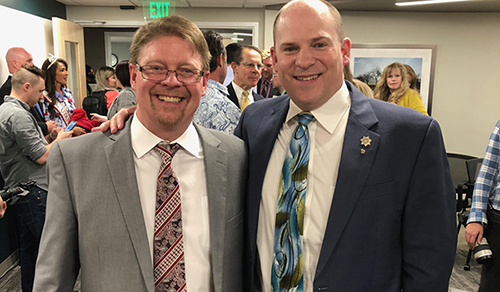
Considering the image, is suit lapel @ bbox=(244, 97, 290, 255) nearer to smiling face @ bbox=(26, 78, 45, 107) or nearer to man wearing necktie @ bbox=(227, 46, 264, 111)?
man wearing necktie @ bbox=(227, 46, 264, 111)

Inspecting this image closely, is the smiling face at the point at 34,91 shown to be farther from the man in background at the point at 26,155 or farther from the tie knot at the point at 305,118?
the tie knot at the point at 305,118

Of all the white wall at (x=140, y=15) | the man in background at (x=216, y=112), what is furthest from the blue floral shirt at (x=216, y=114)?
the white wall at (x=140, y=15)

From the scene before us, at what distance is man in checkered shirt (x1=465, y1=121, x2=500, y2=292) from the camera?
235cm

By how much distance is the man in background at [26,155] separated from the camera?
10.0 ft

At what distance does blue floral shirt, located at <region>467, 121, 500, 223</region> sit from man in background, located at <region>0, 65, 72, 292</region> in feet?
10.5

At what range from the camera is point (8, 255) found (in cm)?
383

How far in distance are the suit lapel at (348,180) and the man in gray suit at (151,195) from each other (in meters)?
0.34

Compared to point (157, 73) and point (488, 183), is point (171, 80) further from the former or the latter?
point (488, 183)

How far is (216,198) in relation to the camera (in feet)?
4.22

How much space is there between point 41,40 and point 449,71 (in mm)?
6489

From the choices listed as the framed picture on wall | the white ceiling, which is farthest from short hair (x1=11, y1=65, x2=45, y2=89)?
the framed picture on wall

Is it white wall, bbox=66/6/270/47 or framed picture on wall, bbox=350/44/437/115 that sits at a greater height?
white wall, bbox=66/6/270/47

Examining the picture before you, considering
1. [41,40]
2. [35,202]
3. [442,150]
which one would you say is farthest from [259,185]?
[41,40]

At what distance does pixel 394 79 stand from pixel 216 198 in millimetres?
3394
